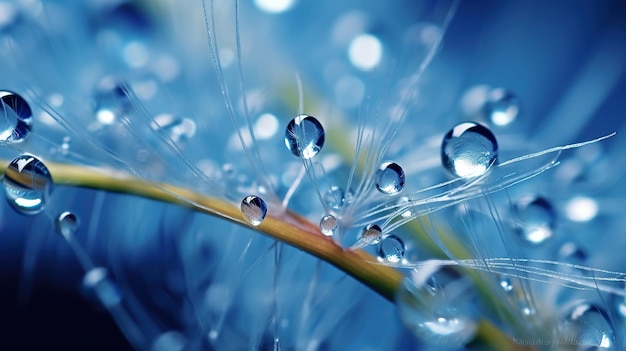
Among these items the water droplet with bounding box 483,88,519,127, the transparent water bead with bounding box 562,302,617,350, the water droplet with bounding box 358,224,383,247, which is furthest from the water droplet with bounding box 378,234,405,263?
the water droplet with bounding box 483,88,519,127

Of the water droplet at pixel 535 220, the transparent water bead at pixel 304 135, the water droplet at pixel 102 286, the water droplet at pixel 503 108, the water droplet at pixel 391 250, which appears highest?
the water droplet at pixel 503 108

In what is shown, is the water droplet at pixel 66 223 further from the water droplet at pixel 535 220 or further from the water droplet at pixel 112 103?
the water droplet at pixel 535 220

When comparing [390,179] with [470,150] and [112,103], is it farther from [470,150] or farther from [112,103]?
[112,103]

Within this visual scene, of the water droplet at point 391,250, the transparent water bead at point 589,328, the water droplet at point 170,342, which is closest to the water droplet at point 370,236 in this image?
the water droplet at point 391,250

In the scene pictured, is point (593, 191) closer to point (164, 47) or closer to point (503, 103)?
point (503, 103)

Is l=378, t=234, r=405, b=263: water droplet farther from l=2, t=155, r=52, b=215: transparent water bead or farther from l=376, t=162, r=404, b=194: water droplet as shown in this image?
l=2, t=155, r=52, b=215: transparent water bead

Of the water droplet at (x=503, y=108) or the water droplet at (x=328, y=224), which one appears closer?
the water droplet at (x=328, y=224)

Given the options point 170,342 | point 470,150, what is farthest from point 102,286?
point 470,150
